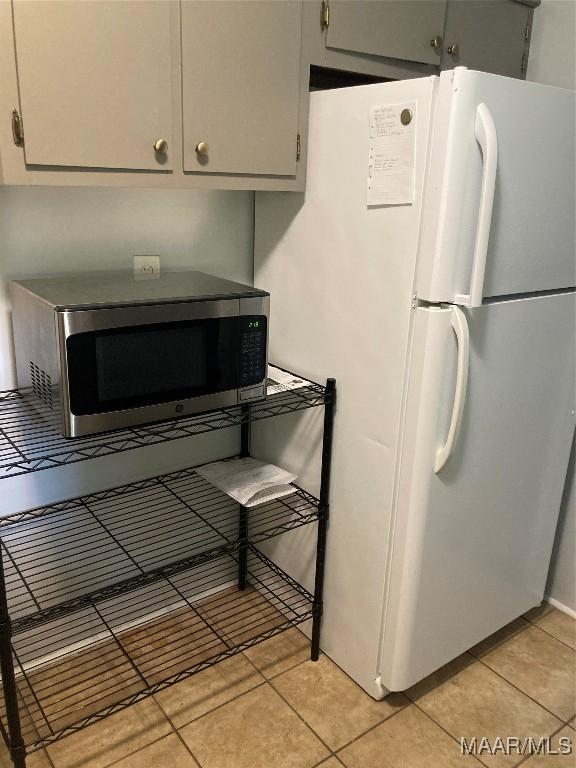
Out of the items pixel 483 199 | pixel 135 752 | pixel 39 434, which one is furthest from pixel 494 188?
pixel 135 752

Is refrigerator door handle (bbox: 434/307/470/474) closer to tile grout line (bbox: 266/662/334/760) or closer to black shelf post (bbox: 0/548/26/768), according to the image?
tile grout line (bbox: 266/662/334/760)

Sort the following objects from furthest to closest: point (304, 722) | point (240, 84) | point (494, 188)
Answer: point (304, 722) < point (240, 84) < point (494, 188)

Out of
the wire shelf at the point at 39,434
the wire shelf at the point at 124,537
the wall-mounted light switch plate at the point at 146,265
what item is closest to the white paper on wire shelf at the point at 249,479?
the wire shelf at the point at 124,537

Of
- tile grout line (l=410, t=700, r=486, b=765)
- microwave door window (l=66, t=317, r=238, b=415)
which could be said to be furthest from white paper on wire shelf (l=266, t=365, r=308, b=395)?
tile grout line (l=410, t=700, r=486, b=765)

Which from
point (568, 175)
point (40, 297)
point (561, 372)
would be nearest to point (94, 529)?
point (40, 297)

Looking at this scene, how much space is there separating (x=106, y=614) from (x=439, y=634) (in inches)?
40.6

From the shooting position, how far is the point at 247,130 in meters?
1.57

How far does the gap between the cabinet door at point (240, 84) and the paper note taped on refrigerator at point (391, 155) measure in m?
0.26

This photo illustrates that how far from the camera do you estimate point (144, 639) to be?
81.2 inches

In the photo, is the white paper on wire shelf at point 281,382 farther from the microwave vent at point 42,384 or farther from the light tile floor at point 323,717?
the light tile floor at point 323,717

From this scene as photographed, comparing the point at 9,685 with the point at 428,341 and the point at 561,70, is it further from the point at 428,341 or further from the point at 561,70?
the point at 561,70

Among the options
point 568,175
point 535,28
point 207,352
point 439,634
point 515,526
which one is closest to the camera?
point 207,352

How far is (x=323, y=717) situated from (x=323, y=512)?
58 centimetres

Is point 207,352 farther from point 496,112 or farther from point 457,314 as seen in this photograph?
point 496,112
